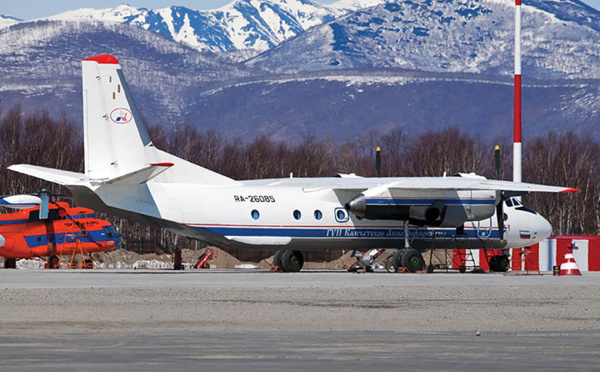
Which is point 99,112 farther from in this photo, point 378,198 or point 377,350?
point 377,350

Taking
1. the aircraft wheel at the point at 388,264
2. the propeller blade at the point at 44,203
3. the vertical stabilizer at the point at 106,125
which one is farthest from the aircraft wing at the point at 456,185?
the propeller blade at the point at 44,203

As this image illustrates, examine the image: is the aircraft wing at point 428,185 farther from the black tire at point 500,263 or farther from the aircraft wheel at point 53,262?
the aircraft wheel at point 53,262

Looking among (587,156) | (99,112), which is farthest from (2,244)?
(587,156)

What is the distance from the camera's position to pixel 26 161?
3868 inches

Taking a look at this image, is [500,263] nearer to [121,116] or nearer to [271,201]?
[271,201]

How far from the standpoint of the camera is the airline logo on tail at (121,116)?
41500mm

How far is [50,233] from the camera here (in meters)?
53.7

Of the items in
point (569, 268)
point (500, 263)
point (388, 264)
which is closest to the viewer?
point (569, 268)

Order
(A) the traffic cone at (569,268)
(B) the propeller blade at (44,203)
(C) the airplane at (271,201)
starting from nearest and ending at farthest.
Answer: (C) the airplane at (271,201)
(A) the traffic cone at (569,268)
(B) the propeller blade at (44,203)

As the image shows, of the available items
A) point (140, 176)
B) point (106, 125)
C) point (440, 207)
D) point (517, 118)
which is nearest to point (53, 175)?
point (106, 125)

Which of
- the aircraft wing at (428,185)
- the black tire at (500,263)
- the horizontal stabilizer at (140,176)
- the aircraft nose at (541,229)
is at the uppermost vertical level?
the horizontal stabilizer at (140,176)

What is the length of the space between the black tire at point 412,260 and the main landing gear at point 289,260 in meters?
3.92

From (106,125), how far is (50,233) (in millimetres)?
13593

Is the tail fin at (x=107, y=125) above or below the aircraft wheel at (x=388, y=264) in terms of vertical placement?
above
